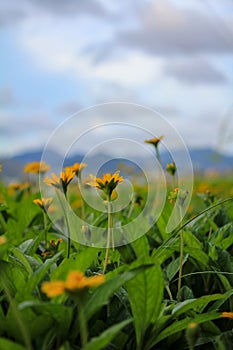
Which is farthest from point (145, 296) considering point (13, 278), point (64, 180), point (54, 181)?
point (54, 181)

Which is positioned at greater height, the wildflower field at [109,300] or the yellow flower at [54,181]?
the yellow flower at [54,181]

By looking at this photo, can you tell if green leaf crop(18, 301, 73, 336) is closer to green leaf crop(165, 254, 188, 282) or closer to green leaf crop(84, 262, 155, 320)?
green leaf crop(84, 262, 155, 320)

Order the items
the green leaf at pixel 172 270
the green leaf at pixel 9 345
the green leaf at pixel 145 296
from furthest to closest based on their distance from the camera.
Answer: the green leaf at pixel 172 270, the green leaf at pixel 145 296, the green leaf at pixel 9 345

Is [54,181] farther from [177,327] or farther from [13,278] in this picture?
[177,327]

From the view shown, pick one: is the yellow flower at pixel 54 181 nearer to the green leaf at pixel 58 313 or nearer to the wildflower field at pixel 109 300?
the wildflower field at pixel 109 300

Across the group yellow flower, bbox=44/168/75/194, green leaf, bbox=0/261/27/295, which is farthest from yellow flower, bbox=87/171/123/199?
green leaf, bbox=0/261/27/295

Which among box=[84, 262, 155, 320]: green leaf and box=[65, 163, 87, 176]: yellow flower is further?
box=[65, 163, 87, 176]: yellow flower

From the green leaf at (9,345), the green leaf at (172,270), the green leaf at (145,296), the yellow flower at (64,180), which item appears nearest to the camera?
the green leaf at (9,345)

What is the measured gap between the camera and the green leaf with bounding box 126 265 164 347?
1.30 metres

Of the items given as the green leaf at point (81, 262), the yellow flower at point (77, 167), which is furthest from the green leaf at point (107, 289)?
the yellow flower at point (77, 167)

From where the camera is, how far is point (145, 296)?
1313 mm

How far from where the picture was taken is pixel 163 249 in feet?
5.69

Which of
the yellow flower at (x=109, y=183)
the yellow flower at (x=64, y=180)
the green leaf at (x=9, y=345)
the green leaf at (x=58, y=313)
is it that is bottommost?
the green leaf at (x=9, y=345)

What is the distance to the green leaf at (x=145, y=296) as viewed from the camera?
130 cm
